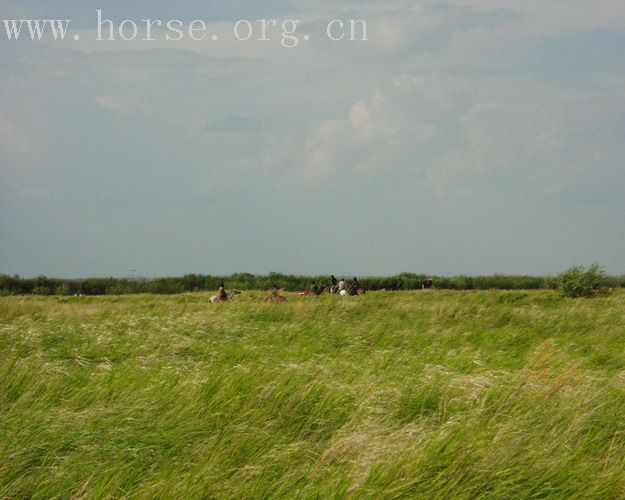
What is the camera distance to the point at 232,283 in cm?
4444

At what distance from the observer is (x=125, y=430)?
505 centimetres

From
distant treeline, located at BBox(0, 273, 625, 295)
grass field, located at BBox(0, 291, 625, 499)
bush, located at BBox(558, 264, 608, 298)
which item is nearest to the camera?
grass field, located at BBox(0, 291, 625, 499)

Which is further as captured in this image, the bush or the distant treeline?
the distant treeline

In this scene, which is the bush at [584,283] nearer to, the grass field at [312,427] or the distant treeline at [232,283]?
the distant treeline at [232,283]

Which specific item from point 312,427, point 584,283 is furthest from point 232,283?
point 312,427

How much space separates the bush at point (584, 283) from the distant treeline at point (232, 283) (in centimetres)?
811


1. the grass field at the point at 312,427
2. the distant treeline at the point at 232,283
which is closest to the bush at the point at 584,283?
the distant treeline at the point at 232,283

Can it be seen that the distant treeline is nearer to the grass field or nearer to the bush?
the bush

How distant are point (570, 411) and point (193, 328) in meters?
8.06

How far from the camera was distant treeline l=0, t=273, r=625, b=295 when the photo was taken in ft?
136

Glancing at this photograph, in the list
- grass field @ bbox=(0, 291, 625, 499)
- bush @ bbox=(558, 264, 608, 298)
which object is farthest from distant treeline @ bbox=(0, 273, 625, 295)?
grass field @ bbox=(0, 291, 625, 499)

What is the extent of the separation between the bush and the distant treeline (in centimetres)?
811

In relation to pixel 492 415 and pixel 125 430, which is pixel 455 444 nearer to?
pixel 492 415

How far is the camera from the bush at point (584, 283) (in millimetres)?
32562
